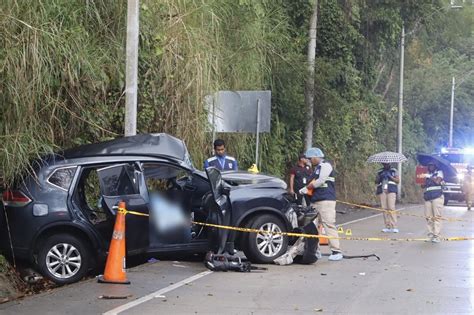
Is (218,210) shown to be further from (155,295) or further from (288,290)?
(155,295)

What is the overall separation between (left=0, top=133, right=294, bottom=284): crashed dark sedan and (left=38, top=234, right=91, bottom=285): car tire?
0.01m

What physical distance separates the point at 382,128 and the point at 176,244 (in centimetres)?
2878

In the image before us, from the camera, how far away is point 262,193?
1195cm

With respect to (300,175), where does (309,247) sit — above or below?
below

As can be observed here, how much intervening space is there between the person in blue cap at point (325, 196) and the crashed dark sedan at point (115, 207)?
0.74 metres

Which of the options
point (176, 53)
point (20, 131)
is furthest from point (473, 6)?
point (20, 131)

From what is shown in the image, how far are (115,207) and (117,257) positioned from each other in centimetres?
89

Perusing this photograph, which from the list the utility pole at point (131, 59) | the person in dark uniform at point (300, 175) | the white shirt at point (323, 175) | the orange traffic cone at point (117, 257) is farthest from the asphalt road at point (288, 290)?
the person in dark uniform at point (300, 175)

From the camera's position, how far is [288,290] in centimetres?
981

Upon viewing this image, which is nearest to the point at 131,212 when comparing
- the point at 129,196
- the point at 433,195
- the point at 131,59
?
the point at 129,196

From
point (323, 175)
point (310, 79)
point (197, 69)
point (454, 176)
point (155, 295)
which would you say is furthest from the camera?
point (454, 176)

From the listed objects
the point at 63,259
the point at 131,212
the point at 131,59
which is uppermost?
the point at 131,59

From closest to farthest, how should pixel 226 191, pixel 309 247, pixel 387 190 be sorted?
pixel 226 191
pixel 309 247
pixel 387 190

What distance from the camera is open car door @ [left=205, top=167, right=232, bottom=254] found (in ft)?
37.1
